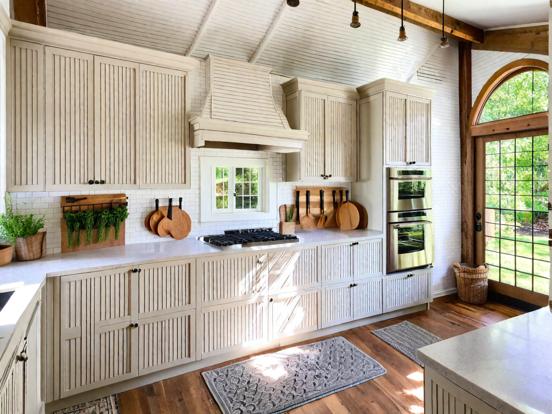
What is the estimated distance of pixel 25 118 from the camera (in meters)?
2.29

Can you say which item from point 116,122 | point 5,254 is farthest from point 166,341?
point 116,122

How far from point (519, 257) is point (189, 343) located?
3.97m

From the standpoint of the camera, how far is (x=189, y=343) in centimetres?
262

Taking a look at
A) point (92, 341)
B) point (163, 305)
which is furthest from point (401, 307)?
point (92, 341)

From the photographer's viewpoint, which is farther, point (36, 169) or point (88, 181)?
point (88, 181)

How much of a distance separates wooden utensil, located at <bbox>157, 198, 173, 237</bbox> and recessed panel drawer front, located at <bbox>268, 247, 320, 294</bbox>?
1.03 meters

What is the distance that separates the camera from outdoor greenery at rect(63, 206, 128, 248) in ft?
8.73

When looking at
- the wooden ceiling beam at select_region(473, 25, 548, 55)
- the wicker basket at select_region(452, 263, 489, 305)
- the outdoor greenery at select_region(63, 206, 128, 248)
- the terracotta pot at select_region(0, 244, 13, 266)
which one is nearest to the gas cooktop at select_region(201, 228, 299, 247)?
the outdoor greenery at select_region(63, 206, 128, 248)

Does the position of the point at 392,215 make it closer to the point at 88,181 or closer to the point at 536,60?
the point at 536,60

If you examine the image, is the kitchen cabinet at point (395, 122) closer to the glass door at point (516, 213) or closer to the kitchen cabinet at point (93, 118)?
the glass door at point (516, 213)

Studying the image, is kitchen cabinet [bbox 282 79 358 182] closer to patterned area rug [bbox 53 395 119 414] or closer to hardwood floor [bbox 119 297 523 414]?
hardwood floor [bbox 119 297 523 414]

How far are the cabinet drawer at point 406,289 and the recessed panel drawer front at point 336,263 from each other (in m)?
0.55

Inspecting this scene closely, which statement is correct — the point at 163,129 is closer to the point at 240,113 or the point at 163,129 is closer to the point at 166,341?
the point at 240,113

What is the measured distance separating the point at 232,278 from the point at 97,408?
1.28 metres
